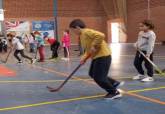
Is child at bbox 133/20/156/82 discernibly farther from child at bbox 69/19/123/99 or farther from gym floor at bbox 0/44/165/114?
child at bbox 69/19/123/99

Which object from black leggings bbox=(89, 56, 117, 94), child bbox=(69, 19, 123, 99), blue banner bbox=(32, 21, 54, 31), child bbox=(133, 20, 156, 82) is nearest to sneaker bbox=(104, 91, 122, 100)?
child bbox=(69, 19, 123, 99)

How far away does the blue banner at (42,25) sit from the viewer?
3703 centimetres

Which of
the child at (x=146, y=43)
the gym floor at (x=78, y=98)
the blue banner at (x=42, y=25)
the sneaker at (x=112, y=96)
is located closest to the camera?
the gym floor at (x=78, y=98)

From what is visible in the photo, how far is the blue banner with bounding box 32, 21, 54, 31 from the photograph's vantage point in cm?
3703

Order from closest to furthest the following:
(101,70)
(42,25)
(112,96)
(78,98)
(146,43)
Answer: (101,70) → (112,96) → (78,98) → (146,43) → (42,25)

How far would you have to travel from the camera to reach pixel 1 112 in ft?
18.6

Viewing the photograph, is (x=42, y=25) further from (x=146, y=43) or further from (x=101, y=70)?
(x=101, y=70)

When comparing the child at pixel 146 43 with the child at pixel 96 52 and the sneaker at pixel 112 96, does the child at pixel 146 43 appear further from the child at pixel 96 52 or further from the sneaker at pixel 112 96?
the child at pixel 96 52

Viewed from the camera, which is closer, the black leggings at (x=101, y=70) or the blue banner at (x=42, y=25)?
the black leggings at (x=101, y=70)

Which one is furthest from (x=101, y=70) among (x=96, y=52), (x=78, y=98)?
(x=78, y=98)

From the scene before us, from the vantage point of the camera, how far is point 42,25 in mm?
37188

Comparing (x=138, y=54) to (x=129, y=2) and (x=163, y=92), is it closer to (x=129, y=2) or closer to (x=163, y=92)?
(x=163, y=92)

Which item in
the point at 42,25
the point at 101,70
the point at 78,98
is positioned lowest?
the point at 78,98

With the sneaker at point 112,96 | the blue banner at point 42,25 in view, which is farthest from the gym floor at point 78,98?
the blue banner at point 42,25
